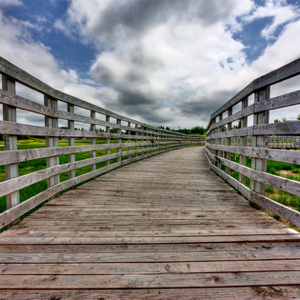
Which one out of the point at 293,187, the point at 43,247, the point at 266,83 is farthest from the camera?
the point at 266,83

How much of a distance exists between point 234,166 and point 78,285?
3092 millimetres

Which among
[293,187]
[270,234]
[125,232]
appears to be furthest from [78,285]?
[293,187]

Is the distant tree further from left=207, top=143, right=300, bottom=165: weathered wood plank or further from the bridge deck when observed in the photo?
the bridge deck

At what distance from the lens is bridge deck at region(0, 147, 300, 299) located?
1.19 m

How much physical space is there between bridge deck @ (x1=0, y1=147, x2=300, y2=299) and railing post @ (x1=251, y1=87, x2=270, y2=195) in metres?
0.34

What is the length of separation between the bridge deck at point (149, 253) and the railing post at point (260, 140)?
0.34 metres

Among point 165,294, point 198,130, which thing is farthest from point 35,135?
point 198,130

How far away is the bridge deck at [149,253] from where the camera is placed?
119 centimetres

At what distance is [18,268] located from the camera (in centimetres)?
137

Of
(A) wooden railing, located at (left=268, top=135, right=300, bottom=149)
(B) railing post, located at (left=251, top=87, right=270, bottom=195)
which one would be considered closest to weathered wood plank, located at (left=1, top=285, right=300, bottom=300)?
(B) railing post, located at (left=251, top=87, right=270, bottom=195)

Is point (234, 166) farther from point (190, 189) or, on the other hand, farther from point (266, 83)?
point (266, 83)

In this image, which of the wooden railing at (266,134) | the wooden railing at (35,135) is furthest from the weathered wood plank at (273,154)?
the wooden railing at (35,135)

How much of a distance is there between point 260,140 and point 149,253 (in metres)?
2.15

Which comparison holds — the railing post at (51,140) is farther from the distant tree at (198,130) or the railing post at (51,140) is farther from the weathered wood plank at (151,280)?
the distant tree at (198,130)
